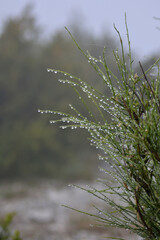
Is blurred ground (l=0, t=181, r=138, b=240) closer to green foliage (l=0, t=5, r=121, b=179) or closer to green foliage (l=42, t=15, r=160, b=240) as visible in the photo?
green foliage (l=0, t=5, r=121, b=179)

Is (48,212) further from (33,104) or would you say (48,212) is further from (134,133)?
(134,133)

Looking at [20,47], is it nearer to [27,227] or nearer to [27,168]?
[27,168]

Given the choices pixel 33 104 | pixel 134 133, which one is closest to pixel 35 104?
pixel 33 104

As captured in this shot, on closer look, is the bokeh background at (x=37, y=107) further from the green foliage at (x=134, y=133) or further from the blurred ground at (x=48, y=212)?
the green foliage at (x=134, y=133)

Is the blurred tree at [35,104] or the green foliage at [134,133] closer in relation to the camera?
the green foliage at [134,133]

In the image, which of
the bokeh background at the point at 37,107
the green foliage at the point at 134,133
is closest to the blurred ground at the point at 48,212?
the bokeh background at the point at 37,107

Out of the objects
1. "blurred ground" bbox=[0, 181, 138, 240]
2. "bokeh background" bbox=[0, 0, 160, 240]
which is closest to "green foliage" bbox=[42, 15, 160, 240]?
"blurred ground" bbox=[0, 181, 138, 240]

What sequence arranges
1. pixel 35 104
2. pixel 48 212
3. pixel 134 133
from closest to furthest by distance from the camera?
pixel 134 133 < pixel 48 212 < pixel 35 104

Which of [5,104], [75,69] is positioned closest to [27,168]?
[5,104]

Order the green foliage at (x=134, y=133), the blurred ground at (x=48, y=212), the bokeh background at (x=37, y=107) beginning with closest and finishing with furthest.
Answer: the green foliage at (x=134, y=133), the blurred ground at (x=48, y=212), the bokeh background at (x=37, y=107)
